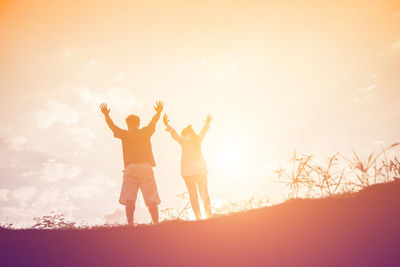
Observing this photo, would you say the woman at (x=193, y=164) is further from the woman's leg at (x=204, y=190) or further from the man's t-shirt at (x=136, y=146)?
the man's t-shirt at (x=136, y=146)

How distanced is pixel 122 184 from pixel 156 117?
5.07 feet

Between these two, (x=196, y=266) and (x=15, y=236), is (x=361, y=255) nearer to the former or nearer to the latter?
(x=196, y=266)

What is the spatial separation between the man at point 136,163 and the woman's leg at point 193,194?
77 cm

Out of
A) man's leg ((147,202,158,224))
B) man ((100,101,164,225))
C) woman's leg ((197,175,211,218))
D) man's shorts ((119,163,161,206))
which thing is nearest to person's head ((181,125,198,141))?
man ((100,101,164,225))

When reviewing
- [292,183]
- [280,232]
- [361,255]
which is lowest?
[361,255]

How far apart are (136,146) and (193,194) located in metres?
1.51

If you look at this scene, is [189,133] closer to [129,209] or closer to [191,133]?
[191,133]

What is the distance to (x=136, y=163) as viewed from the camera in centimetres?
604

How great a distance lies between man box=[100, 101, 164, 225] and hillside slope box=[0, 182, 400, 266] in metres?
1.46

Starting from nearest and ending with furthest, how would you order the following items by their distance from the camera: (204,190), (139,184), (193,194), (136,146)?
(139,184) < (136,146) < (193,194) < (204,190)

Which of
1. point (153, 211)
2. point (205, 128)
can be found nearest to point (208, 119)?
point (205, 128)

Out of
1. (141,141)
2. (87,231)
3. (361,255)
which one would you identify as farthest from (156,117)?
(361,255)

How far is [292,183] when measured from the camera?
4691mm

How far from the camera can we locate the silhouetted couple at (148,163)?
577cm
